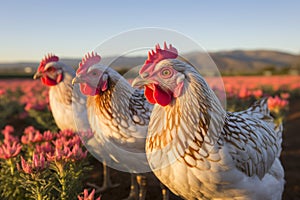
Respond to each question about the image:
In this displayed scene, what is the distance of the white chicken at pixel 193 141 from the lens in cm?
189

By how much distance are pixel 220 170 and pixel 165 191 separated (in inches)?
46.2

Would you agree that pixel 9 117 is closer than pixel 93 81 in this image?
No

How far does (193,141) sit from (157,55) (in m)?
0.74

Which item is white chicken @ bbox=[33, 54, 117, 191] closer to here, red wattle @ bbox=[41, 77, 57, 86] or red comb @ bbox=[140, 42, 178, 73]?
red wattle @ bbox=[41, 77, 57, 86]

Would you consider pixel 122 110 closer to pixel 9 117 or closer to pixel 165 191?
pixel 165 191

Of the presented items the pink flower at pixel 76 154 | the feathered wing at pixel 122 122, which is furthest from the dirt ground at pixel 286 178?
the pink flower at pixel 76 154

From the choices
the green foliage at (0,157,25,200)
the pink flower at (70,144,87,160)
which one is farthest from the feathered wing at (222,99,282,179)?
the green foliage at (0,157,25,200)

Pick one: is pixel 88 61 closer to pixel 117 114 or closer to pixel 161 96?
pixel 117 114

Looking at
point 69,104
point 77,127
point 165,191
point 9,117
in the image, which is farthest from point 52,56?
point 9,117

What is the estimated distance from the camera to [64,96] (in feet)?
12.9

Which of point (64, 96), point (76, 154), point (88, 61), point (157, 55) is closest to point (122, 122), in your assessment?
point (76, 154)

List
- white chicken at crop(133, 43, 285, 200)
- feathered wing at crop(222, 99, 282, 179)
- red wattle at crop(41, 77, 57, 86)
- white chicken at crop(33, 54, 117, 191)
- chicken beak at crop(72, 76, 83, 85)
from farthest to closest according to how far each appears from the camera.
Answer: red wattle at crop(41, 77, 57, 86)
white chicken at crop(33, 54, 117, 191)
chicken beak at crop(72, 76, 83, 85)
feathered wing at crop(222, 99, 282, 179)
white chicken at crop(133, 43, 285, 200)

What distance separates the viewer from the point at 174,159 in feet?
6.38

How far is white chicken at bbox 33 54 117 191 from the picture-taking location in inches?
141
